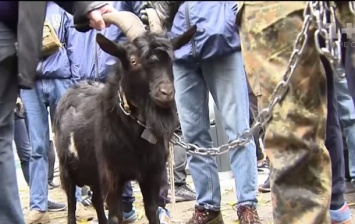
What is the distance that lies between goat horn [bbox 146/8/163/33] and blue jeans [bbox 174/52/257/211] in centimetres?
58

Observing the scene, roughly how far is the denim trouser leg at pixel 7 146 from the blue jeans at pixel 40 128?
3.01 meters

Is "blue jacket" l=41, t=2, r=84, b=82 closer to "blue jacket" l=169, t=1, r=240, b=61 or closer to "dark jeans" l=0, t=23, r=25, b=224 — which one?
"blue jacket" l=169, t=1, r=240, b=61

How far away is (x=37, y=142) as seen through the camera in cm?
696

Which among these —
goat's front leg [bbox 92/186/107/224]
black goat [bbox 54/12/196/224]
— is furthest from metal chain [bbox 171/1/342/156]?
goat's front leg [bbox 92/186/107/224]

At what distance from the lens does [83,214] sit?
7.15 meters

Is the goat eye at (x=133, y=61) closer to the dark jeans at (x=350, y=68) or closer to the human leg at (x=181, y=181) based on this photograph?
the dark jeans at (x=350, y=68)

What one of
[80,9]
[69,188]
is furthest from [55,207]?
[80,9]

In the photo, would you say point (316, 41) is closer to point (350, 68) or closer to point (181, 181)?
point (350, 68)

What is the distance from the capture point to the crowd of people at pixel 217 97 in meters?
3.09

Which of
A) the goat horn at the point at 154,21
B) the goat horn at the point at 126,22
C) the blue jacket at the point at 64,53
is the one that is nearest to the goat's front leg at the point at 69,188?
the blue jacket at the point at 64,53

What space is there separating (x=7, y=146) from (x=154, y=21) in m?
1.63

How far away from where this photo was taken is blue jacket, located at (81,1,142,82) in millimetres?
5668

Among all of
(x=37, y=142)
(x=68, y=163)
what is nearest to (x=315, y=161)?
(x=68, y=163)

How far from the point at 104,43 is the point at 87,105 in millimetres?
1066
